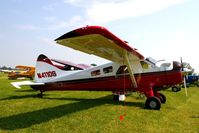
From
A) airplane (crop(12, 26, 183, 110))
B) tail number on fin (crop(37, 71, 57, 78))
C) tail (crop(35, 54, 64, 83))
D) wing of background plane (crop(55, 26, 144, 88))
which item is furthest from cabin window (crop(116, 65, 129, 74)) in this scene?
tail number on fin (crop(37, 71, 57, 78))

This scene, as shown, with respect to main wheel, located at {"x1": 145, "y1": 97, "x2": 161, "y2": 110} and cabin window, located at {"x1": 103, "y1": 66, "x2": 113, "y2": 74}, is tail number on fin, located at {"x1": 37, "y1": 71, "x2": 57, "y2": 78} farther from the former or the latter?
main wheel, located at {"x1": 145, "y1": 97, "x2": 161, "y2": 110}

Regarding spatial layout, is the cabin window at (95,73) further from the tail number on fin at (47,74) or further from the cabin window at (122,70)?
the tail number on fin at (47,74)

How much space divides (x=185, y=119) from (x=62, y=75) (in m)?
7.29

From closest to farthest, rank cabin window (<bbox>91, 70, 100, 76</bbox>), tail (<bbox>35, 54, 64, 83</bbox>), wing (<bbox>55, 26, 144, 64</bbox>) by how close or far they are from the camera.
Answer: wing (<bbox>55, 26, 144, 64</bbox>) → cabin window (<bbox>91, 70, 100, 76</bbox>) → tail (<bbox>35, 54, 64, 83</bbox>)

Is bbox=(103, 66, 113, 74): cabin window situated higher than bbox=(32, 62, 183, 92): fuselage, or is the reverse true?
bbox=(103, 66, 113, 74): cabin window

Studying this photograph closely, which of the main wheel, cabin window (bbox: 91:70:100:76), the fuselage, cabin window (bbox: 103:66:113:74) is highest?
cabin window (bbox: 103:66:113:74)

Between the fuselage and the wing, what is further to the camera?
the fuselage

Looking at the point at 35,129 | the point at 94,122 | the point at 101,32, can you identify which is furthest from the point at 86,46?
the point at 35,129

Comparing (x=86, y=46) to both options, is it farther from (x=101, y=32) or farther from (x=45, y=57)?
(x=45, y=57)

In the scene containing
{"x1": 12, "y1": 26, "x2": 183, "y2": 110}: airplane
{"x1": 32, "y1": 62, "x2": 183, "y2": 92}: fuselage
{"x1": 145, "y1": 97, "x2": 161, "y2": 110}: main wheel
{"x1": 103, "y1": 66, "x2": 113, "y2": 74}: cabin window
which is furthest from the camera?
{"x1": 103, "y1": 66, "x2": 113, "y2": 74}: cabin window

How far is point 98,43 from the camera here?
26.7 feet

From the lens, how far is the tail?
12983 mm

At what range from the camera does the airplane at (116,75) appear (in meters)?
9.04

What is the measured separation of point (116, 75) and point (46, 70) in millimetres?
4520
